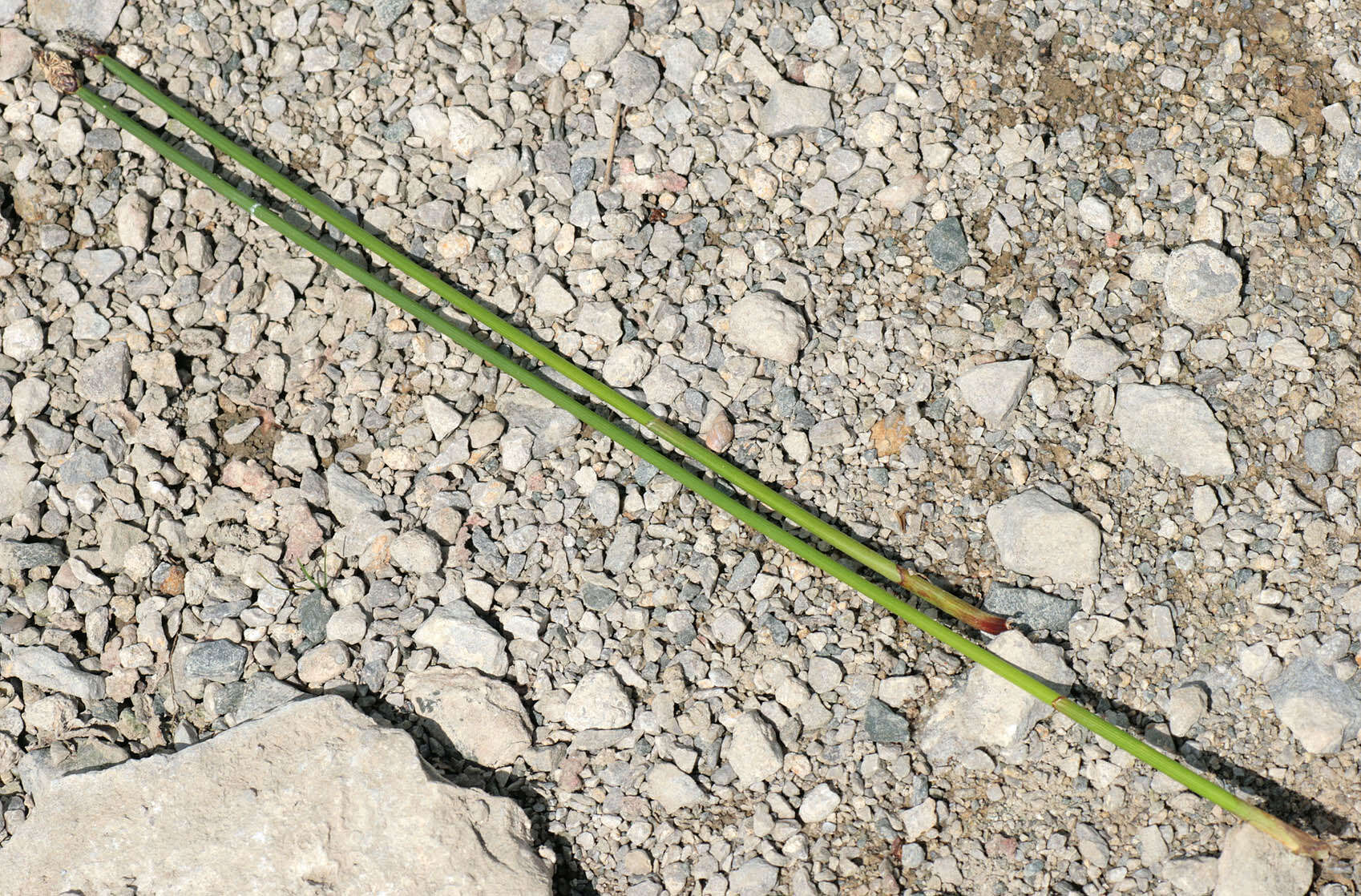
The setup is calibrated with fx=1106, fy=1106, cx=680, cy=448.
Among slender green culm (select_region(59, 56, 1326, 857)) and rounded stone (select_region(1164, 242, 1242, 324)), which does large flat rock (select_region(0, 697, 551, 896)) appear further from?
rounded stone (select_region(1164, 242, 1242, 324))

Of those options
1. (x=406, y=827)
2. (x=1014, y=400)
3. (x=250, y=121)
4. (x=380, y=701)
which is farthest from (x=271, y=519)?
(x=1014, y=400)

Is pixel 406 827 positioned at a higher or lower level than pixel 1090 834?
lower

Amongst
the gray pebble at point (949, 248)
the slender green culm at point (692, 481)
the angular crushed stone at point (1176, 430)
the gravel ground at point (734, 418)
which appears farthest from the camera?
the gray pebble at point (949, 248)

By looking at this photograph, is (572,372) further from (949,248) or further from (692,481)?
(949,248)

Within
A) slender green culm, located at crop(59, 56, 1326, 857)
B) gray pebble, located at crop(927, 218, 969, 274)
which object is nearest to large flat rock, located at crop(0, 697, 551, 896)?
slender green culm, located at crop(59, 56, 1326, 857)

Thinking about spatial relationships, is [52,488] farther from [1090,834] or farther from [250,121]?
[1090,834]

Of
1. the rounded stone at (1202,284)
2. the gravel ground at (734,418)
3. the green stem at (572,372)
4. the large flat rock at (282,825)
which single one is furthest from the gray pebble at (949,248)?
the large flat rock at (282,825)

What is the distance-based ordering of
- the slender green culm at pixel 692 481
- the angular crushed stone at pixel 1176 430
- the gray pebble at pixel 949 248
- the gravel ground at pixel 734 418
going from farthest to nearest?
the gray pebble at pixel 949 248 → the angular crushed stone at pixel 1176 430 → the gravel ground at pixel 734 418 → the slender green culm at pixel 692 481

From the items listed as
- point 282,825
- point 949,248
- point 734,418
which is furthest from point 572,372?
point 282,825

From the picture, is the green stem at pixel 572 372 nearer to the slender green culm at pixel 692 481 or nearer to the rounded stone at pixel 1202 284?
the slender green culm at pixel 692 481
